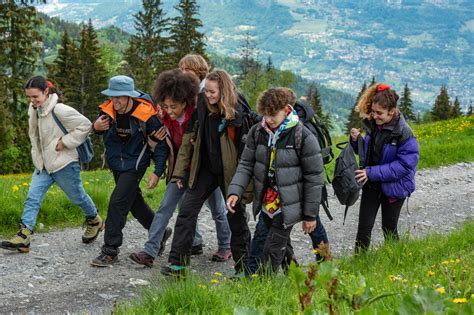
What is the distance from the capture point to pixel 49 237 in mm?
8156

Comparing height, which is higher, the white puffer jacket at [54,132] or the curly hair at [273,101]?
the curly hair at [273,101]

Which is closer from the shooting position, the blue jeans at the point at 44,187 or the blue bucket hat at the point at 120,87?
the blue bucket hat at the point at 120,87

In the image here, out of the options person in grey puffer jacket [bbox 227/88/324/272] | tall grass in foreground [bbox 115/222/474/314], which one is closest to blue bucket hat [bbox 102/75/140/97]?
person in grey puffer jacket [bbox 227/88/324/272]

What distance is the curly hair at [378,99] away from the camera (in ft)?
20.5

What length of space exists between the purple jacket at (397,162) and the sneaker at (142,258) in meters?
2.84

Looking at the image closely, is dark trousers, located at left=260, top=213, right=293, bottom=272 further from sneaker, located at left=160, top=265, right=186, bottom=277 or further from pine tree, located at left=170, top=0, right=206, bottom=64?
pine tree, located at left=170, top=0, right=206, bottom=64

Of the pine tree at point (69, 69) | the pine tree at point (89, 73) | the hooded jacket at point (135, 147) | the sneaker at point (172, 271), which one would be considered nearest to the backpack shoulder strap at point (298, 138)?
the sneaker at point (172, 271)

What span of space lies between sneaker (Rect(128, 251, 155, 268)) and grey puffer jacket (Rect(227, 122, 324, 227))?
198 cm

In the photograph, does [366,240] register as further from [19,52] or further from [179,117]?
[19,52]

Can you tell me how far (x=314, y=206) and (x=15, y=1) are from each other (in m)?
37.6

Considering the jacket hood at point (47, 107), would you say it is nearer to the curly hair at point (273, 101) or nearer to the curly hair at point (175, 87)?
the curly hair at point (175, 87)

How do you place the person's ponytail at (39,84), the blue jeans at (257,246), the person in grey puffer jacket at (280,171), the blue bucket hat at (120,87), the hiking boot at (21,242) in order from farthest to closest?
1. the hiking boot at (21,242)
2. the person's ponytail at (39,84)
3. the blue bucket hat at (120,87)
4. the blue jeans at (257,246)
5. the person in grey puffer jacket at (280,171)

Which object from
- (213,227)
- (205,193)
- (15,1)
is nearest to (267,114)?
(205,193)

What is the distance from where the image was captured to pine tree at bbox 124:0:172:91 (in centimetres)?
5242
